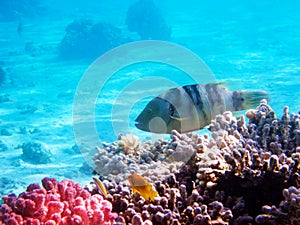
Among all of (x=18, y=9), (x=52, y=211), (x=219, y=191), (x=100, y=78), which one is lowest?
(x=52, y=211)

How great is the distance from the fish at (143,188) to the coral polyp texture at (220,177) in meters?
0.06

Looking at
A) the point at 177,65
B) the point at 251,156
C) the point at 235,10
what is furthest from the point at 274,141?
the point at 235,10

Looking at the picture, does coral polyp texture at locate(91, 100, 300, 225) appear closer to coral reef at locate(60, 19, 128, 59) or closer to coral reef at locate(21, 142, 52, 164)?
coral reef at locate(21, 142, 52, 164)

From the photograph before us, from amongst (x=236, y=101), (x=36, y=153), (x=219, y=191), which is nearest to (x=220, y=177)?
(x=219, y=191)

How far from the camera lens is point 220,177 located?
2617 millimetres

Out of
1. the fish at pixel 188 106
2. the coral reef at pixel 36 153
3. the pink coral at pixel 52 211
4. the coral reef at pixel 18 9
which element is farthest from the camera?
the coral reef at pixel 18 9

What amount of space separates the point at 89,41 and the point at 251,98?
2333 centimetres

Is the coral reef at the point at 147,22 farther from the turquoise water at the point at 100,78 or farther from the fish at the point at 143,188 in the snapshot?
the fish at the point at 143,188

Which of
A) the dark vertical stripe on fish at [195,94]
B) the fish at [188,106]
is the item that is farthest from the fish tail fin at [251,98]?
the dark vertical stripe on fish at [195,94]

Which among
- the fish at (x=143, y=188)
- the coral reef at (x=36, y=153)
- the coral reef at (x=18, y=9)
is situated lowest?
the coral reef at (x=36, y=153)

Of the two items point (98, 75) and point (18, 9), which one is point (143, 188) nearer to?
point (98, 75)

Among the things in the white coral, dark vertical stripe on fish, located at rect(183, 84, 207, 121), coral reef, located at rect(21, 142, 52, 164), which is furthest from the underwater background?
the white coral

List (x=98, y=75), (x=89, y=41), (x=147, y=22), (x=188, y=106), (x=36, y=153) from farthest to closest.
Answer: (x=147, y=22) → (x=89, y=41) → (x=98, y=75) → (x=36, y=153) → (x=188, y=106)

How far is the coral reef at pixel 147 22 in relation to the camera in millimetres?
28922
